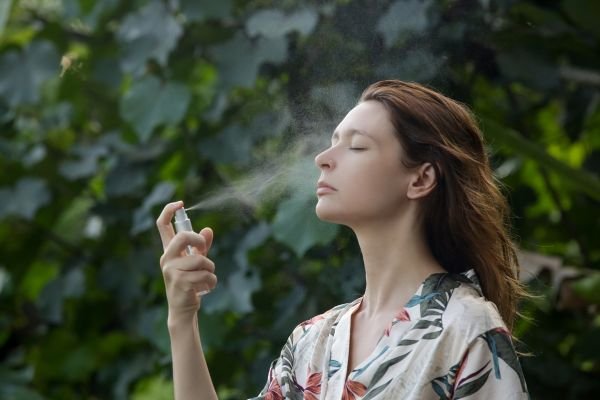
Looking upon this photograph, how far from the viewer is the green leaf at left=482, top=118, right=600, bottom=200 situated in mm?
1930

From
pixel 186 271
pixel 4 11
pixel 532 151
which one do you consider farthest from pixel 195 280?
pixel 4 11

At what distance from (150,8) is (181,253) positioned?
1345mm

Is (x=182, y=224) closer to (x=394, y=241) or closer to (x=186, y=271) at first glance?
(x=186, y=271)

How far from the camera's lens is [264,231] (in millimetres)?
2332

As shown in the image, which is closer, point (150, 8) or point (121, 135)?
point (150, 8)

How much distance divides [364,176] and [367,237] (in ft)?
0.22

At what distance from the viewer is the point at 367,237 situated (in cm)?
121

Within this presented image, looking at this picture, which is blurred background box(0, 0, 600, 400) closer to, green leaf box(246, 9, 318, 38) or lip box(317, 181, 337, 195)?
green leaf box(246, 9, 318, 38)

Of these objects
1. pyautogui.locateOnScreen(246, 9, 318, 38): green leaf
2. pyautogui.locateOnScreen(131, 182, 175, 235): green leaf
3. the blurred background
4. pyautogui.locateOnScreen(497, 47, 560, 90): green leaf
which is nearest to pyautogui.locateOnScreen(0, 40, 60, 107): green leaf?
the blurred background

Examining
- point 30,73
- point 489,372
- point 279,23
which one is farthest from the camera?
point 30,73

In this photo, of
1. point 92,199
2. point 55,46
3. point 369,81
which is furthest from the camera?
point 92,199

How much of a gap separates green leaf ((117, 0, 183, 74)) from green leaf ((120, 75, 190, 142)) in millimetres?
48

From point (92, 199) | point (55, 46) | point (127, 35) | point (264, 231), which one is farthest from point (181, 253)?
point (92, 199)

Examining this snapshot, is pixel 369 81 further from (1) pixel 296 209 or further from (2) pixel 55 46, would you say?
(2) pixel 55 46
